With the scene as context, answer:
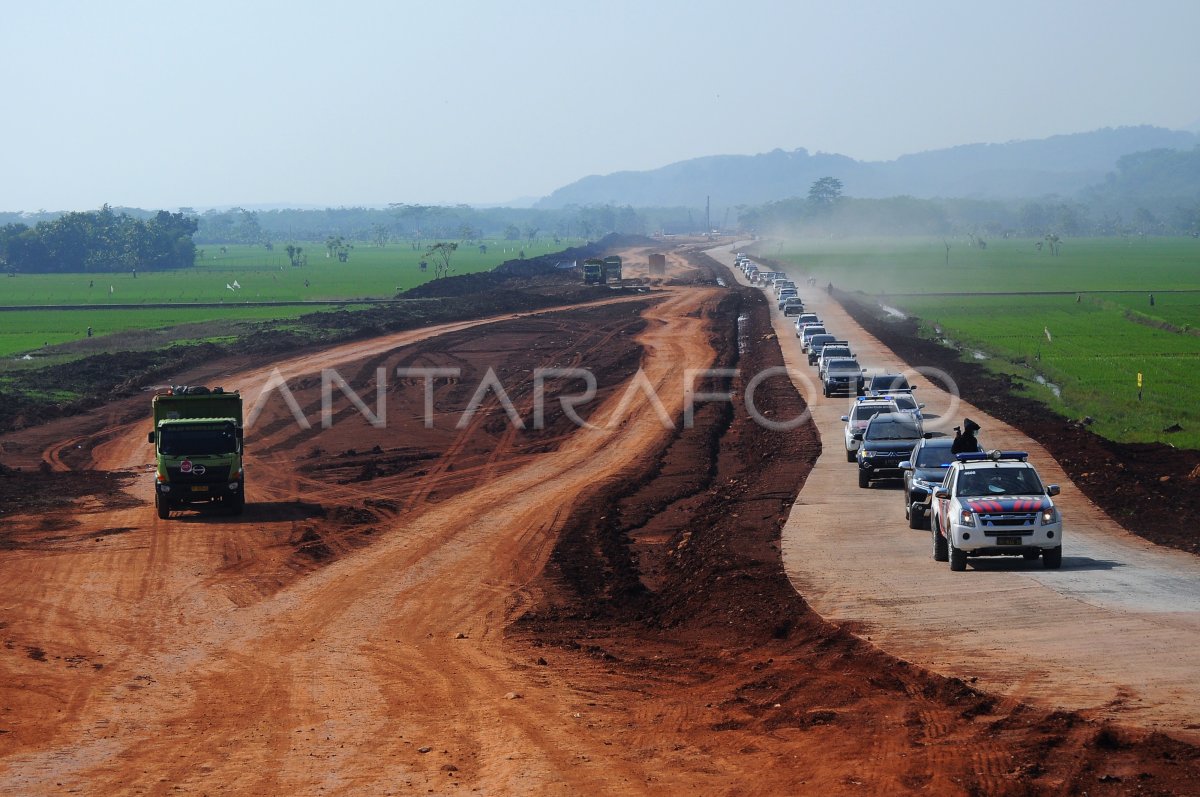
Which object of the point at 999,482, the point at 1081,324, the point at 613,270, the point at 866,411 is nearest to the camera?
the point at 999,482

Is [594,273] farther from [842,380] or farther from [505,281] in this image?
[842,380]

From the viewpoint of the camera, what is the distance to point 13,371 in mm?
58875

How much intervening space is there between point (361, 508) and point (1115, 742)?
20723 millimetres

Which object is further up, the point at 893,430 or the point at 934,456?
the point at 934,456

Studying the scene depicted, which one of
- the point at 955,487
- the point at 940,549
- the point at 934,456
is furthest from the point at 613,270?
the point at 955,487

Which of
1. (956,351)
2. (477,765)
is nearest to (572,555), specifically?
(477,765)

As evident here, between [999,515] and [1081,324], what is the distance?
66856 millimetres

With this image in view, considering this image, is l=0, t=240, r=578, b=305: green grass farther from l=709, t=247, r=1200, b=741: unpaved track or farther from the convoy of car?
l=709, t=247, r=1200, b=741: unpaved track

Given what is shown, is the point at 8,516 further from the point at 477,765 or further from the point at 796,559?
the point at 477,765

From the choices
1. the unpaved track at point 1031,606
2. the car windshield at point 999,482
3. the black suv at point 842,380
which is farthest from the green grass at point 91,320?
the car windshield at point 999,482

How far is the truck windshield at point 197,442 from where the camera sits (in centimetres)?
2880

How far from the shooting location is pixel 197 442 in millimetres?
28969

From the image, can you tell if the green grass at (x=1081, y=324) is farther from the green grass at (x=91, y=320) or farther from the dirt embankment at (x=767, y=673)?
the green grass at (x=91, y=320)

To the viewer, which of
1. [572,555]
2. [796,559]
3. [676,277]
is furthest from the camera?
[676,277]
